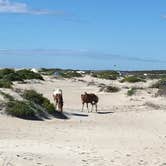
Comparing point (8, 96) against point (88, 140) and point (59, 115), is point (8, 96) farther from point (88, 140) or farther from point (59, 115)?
point (88, 140)

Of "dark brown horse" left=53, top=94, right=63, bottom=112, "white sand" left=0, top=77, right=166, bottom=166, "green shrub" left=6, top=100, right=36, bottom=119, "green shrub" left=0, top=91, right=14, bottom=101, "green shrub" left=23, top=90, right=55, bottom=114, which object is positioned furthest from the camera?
"dark brown horse" left=53, top=94, right=63, bottom=112

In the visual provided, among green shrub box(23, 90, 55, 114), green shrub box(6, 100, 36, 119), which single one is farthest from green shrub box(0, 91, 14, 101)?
green shrub box(23, 90, 55, 114)

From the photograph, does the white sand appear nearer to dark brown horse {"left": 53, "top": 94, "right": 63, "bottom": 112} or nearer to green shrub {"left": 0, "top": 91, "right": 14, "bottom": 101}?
dark brown horse {"left": 53, "top": 94, "right": 63, "bottom": 112}

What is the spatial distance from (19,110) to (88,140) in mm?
4799

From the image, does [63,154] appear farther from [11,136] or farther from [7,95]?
[7,95]

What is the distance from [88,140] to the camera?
1847cm

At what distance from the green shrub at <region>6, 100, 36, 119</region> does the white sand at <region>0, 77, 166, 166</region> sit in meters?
0.52

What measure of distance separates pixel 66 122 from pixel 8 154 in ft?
33.4

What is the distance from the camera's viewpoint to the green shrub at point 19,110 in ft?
73.5

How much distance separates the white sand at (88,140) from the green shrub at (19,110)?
1.72 feet

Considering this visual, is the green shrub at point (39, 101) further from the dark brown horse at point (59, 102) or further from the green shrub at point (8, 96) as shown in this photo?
the green shrub at point (8, 96)

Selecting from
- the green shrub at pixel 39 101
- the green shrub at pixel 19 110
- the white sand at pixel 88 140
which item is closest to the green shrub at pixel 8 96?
the green shrub at pixel 19 110

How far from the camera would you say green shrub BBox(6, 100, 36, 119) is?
22406 mm

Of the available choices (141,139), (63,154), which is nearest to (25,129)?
(141,139)
